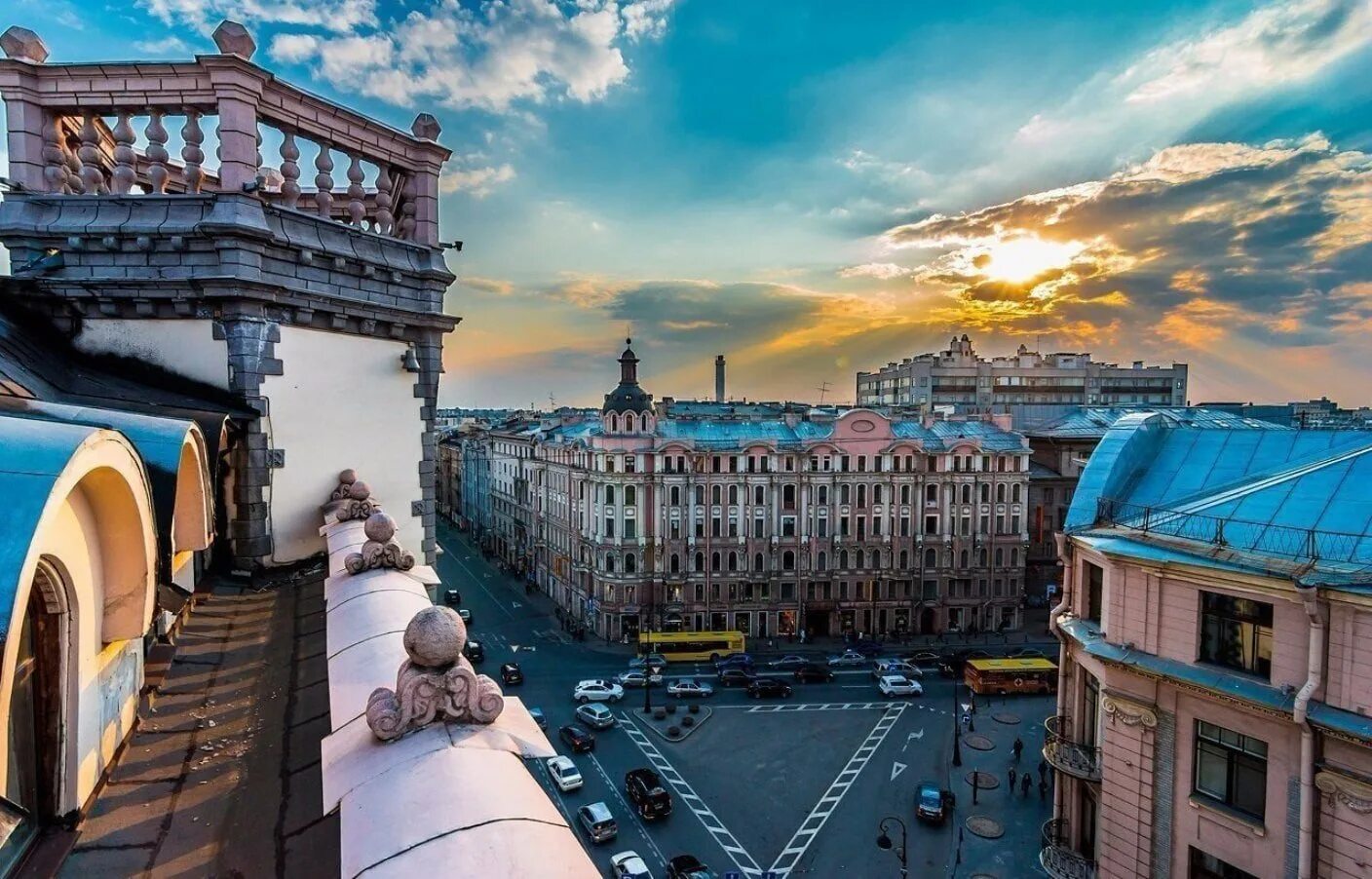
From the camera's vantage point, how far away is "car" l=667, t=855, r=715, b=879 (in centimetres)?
2508

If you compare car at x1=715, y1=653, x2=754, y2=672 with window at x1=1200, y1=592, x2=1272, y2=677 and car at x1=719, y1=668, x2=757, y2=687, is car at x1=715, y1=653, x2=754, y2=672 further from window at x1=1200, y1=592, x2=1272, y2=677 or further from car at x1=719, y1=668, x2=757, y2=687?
window at x1=1200, y1=592, x2=1272, y2=677

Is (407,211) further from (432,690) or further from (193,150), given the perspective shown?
(432,690)

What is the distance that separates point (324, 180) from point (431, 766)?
889 cm

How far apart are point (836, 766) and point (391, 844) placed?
118ft

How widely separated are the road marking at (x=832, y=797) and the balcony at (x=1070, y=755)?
11351 mm

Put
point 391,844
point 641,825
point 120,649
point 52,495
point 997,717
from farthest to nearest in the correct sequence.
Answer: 1. point 997,717
2. point 641,825
3. point 120,649
4. point 52,495
5. point 391,844

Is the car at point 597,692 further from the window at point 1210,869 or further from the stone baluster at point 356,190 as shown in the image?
the stone baluster at point 356,190

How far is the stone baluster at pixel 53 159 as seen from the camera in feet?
28.3

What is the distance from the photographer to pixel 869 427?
54.2m

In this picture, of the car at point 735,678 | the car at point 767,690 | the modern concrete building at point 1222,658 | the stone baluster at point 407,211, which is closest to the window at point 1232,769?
the modern concrete building at point 1222,658

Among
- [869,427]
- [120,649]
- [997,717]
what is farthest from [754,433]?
[120,649]

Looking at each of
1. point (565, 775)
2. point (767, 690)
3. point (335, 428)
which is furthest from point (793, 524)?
point (335, 428)

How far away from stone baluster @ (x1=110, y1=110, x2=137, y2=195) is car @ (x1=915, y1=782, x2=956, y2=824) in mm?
33614

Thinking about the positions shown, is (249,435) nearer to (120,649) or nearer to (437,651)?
(120,649)
